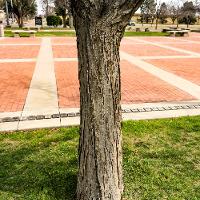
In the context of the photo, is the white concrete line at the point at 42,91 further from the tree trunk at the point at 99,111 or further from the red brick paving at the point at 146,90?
the tree trunk at the point at 99,111

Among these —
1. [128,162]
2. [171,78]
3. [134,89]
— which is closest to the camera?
[128,162]

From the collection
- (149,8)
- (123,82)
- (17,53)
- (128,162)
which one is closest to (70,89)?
(123,82)

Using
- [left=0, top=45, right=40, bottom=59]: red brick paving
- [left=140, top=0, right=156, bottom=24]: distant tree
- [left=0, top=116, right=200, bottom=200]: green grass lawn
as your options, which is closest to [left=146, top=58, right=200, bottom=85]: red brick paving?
[left=0, top=116, right=200, bottom=200]: green grass lawn

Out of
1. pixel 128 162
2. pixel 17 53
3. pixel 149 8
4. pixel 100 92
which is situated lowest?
pixel 128 162

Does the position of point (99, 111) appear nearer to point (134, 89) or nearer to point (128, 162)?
point (128, 162)

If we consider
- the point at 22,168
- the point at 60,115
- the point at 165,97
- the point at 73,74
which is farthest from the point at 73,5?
the point at 73,74

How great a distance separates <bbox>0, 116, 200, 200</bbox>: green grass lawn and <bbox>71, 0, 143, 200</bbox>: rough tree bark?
0.58 metres

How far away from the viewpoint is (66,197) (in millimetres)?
4340

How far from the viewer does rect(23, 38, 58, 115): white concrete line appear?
315 inches

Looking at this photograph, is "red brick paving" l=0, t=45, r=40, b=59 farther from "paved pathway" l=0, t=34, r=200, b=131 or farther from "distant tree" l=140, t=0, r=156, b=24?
"distant tree" l=140, t=0, r=156, b=24

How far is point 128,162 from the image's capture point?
5188 millimetres

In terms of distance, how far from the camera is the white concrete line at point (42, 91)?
26.3ft

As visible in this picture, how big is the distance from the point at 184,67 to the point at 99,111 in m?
10.5

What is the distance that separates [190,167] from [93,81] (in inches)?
100
